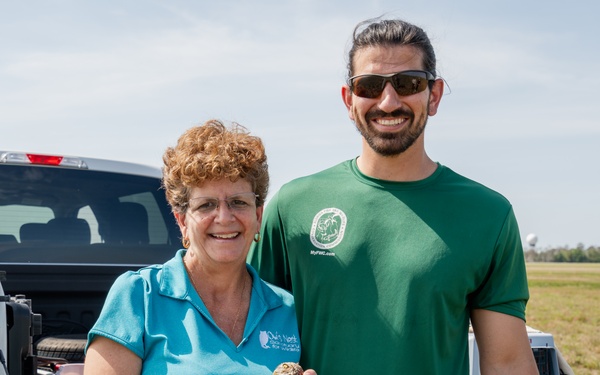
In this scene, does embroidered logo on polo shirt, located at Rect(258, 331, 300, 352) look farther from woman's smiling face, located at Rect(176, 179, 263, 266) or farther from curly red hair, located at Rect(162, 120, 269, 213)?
curly red hair, located at Rect(162, 120, 269, 213)

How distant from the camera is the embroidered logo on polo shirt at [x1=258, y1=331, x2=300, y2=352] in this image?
2.91 metres

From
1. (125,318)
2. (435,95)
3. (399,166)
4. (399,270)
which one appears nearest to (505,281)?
(399,270)

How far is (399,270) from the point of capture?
3.05 m

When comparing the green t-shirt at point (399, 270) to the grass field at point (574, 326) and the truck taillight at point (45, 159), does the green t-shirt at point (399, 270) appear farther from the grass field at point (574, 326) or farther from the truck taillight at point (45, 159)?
the grass field at point (574, 326)

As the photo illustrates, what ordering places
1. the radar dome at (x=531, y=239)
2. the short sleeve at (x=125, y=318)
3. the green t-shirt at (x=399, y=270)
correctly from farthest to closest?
1. the radar dome at (x=531, y=239)
2. the green t-shirt at (x=399, y=270)
3. the short sleeve at (x=125, y=318)

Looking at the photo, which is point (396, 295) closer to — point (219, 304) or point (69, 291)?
point (219, 304)

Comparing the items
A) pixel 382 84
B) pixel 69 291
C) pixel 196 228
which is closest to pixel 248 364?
pixel 196 228

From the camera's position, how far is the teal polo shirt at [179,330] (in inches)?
107

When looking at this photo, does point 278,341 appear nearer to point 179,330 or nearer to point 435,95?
point 179,330

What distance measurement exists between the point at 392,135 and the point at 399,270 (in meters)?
0.48

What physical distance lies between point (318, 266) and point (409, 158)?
507 mm

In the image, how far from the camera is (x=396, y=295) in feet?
10.0

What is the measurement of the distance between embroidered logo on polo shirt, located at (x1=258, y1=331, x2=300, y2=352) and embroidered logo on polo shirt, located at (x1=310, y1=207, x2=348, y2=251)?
0.35 meters

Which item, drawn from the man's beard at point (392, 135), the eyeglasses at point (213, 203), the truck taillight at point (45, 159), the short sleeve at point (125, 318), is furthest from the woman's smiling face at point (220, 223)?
the truck taillight at point (45, 159)
